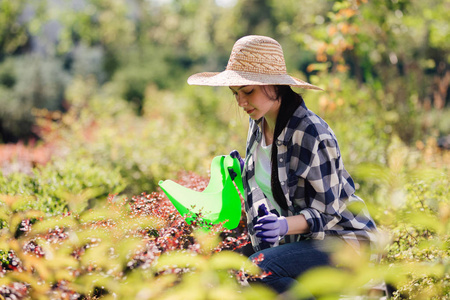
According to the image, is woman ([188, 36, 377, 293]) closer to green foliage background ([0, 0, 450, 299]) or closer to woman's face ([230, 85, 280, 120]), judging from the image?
woman's face ([230, 85, 280, 120])

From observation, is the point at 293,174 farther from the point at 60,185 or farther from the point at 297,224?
the point at 60,185

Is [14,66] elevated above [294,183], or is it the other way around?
[14,66]

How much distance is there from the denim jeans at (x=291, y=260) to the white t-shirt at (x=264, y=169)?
0.26 m

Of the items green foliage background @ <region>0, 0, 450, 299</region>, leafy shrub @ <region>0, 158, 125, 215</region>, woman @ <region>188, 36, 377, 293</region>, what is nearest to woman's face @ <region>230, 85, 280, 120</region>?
woman @ <region>188, 36, 377, 293</region>

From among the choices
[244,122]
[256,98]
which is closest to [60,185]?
[256,98]

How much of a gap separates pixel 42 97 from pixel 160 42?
893 cm

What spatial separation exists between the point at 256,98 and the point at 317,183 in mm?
440

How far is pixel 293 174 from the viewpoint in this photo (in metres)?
1.81

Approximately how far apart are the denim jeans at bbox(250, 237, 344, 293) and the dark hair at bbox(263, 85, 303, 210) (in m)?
0.22

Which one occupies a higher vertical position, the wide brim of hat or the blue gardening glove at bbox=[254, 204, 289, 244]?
the wide brim of hat

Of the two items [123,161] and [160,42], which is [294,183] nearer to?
[123,161]

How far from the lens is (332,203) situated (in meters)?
1.72

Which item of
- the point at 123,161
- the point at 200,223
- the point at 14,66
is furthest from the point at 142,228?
the point at 14,66

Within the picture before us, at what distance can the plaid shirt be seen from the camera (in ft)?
5.64
